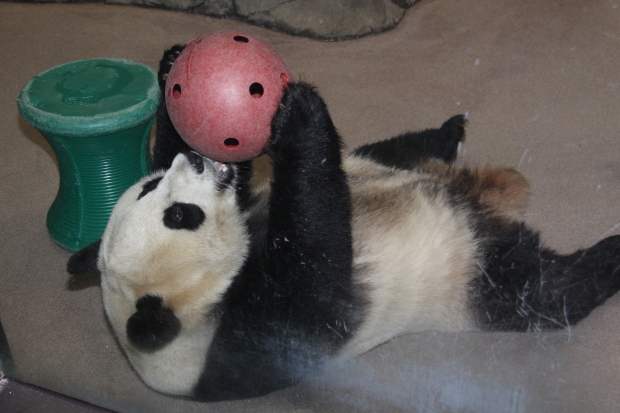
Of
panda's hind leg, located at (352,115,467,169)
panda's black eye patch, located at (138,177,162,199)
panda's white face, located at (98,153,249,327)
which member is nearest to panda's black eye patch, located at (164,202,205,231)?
panda's white face, located at (98,153,249,327)

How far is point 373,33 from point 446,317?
1.60 metres

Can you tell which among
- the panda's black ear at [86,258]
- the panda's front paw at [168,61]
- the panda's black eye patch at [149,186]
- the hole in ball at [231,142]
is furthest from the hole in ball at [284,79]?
the panda's black ear at [86,258]

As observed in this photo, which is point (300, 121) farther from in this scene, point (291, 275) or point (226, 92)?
point (291, 275)

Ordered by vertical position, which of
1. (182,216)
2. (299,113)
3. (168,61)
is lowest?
(182,216)

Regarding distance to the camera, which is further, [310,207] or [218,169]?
[218,169]

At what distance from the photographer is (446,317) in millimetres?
1643

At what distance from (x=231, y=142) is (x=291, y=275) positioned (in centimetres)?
41

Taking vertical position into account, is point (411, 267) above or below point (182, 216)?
below

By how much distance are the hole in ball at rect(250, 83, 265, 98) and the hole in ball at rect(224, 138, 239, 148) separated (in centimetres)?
12

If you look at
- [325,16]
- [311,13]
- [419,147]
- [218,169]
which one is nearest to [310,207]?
[218,169]

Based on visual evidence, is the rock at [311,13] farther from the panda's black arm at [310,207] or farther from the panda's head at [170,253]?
the panda's head at [170,253]

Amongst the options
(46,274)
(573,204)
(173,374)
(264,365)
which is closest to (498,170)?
(573,204)

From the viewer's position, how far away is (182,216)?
62.1 inches

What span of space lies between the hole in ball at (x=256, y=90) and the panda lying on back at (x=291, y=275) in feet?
0.30
